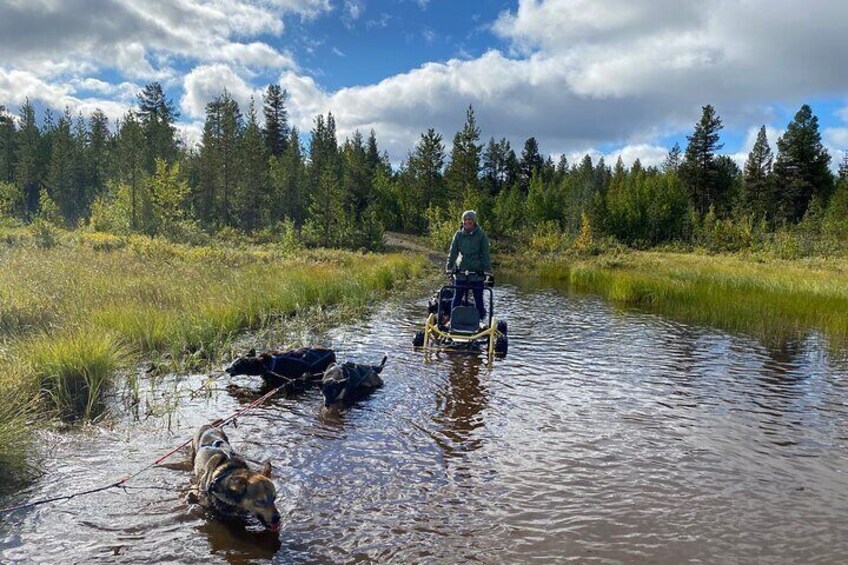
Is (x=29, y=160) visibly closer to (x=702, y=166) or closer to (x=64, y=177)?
(x=64, y=177)

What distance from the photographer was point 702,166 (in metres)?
66.8

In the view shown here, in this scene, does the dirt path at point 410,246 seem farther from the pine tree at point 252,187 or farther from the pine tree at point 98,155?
the pine tree at point 98,155

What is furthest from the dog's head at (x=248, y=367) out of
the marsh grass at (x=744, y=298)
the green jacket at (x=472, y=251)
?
the marsh grass at (x=744, y=298)

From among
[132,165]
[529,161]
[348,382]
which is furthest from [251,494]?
[529,161]

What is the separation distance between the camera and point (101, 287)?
1175 centimetres

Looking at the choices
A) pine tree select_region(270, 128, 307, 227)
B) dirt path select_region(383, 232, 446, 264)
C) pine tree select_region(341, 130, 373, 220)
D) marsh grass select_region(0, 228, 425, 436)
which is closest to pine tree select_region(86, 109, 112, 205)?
pine tree select_region(270, 128, 307, 227)

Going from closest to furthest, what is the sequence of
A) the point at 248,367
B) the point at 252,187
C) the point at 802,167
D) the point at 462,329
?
the point at 248,367
the point at 462,329
the point at 252,187
the point at 802,167

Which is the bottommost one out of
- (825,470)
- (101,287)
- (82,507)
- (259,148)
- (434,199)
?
(825,470)

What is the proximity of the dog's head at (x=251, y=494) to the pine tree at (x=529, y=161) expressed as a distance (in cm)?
9234

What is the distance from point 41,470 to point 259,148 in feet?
178

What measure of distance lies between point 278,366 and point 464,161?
185 ft

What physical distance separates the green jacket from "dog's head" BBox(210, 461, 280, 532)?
712 centimetres

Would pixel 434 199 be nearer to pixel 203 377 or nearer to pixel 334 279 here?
pixel 334 279

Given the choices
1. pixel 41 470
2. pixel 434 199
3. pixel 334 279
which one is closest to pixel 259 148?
pixel 434 199
